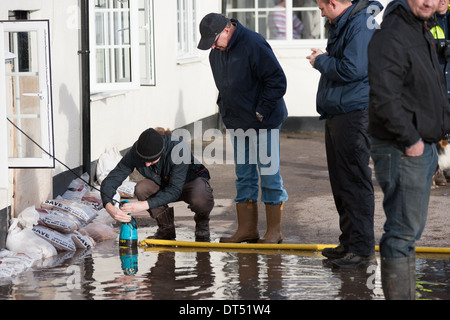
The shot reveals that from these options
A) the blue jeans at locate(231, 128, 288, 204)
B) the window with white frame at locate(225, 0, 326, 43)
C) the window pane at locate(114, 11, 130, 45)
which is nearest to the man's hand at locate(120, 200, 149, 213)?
the blue jeans at locate(231, 128, 288, 204)

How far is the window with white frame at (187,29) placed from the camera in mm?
14594

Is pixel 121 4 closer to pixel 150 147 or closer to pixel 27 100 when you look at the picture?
pixel 27 100

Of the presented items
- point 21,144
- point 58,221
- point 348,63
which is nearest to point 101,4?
point 21,144

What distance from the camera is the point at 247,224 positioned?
7684mm

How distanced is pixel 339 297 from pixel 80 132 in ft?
15.9

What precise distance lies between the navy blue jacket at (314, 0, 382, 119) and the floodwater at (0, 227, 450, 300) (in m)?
1.17

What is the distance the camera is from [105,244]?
7715mm

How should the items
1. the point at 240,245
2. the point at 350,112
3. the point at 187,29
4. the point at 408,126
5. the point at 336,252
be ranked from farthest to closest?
1. the point at 187,29
2. the point at 240,245
3. the point at 336,252
4. the point at 350,112
5. the point at 408,126

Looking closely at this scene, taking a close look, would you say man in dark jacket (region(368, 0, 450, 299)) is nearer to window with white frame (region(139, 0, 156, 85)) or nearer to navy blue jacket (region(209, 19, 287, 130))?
navy blue jacket (region(209, 19, 287, 130))

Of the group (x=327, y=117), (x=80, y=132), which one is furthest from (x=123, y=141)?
(x=327, y=117)

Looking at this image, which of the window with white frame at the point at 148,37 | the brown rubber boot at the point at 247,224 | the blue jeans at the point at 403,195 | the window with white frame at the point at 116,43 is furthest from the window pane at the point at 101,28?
the blue jeans at the point at 403,195

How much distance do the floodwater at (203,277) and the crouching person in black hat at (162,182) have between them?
0.39 m

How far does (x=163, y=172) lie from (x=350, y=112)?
6.20 feet

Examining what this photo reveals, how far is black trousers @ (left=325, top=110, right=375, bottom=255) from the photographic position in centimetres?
645
